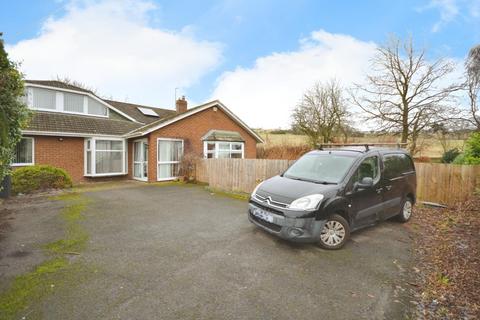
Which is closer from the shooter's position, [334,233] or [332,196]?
[332,196]

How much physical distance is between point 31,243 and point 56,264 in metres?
1.43

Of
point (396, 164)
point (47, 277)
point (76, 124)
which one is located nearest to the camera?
point (47, 277)

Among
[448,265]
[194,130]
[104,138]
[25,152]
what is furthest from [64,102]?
[448,265]

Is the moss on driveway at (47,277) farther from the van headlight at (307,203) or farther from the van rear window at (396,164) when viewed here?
the van rear window at (396,164)

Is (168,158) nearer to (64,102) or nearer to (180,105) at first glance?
(180,105)

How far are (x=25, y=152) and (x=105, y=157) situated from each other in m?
3.41

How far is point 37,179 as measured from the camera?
9930 mm

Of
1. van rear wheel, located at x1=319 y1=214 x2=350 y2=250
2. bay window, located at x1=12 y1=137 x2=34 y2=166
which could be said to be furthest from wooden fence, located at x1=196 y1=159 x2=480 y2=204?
bay window, located at x1=12 y1=137 x2=34 y2=166

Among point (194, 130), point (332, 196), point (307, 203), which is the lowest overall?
point (307, 203)

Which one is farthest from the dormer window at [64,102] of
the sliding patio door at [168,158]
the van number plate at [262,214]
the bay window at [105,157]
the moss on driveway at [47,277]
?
the van number plate at [262,214]

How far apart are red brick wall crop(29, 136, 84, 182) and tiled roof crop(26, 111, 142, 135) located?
55cm

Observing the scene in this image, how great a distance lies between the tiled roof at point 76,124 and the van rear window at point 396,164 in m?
13.5

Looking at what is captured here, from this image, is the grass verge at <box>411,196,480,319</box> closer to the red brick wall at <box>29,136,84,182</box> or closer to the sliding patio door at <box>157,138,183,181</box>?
the sliding patio door at <box>157,138,183,181</box>

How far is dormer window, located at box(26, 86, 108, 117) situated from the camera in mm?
12836
